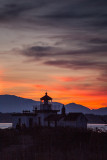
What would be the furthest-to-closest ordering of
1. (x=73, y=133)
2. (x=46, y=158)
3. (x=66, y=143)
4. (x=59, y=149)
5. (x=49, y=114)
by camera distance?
1. (x=49, y=114)
2. (x=73, y=133)
3. (x=66, y=143)
4. (x=59, y=149)
5. (x=46, y=158)

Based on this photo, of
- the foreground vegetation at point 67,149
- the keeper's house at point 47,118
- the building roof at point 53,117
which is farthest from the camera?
the building roof at point 53,117

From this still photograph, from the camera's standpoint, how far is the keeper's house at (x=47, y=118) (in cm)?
5369

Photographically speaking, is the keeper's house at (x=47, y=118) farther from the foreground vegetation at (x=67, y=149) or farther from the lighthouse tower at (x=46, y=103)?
the foreground vegetation at (x=67, y=149)

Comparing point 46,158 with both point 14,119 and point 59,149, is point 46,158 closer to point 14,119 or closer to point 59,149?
point 59,149

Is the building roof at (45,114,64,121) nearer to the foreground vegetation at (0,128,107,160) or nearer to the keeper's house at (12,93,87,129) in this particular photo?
the keeper's house at (12,93,87,129)

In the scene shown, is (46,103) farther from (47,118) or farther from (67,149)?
(67,149)

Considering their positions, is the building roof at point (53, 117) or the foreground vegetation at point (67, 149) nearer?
the foreground vegetation at point (67, 149)

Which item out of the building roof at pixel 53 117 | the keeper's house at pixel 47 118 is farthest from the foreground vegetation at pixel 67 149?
the building roof at pixel 53 117

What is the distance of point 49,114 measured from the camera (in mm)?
58844

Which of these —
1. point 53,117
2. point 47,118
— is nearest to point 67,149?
point 53,117

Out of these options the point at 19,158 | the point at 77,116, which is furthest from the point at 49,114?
the point at 19,158

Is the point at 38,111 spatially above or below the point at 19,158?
above

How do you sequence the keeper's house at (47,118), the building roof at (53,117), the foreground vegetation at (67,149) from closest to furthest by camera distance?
the foreground vegetation at (67,149) < the keeper's house at (47,118) < the building roof at (53,117)

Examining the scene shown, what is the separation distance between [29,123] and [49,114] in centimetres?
457
